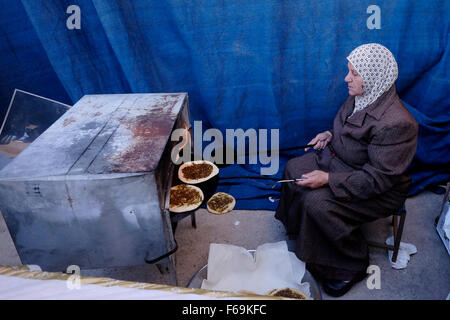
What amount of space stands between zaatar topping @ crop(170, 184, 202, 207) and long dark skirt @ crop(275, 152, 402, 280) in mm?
698

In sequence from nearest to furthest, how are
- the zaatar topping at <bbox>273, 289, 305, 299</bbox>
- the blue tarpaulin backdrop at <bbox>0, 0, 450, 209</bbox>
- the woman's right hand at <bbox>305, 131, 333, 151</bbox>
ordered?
the zaatar topping at <bbox>273, 289, 305, 299</bbox>, the woman's right hand at <bbox>305, 131, 333, 151</bbox>, the blue tarpaulin backdrop at <bbox>0, 0, 450, 209</bbox>

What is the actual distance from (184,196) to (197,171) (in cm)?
30

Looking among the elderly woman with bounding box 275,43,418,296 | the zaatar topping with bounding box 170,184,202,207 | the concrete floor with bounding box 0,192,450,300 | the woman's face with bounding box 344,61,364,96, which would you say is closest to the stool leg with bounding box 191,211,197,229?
the concrete floor with bounding box 0,192,450,300

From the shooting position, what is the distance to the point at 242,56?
3139mm

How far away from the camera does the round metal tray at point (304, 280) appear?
225cm

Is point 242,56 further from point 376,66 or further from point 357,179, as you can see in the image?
point 357,179

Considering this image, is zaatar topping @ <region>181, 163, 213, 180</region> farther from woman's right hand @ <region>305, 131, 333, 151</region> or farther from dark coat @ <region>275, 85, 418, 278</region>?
woman's right hand @ <region>305, 131, 333, 151</region>

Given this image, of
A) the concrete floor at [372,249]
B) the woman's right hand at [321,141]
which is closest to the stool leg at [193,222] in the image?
the concrete floor at [372,249]

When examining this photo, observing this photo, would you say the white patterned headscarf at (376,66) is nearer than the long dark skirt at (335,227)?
Yes

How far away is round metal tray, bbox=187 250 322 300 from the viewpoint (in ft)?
7.37

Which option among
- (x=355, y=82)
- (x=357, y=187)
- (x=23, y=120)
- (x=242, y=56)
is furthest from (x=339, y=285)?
(x=23, y=120)

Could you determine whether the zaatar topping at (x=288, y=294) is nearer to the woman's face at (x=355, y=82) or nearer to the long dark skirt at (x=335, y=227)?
the long dark skirt at (x=335, y=227)

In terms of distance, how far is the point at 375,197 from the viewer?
2.26m

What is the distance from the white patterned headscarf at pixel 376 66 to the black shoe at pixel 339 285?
3.90 feet
